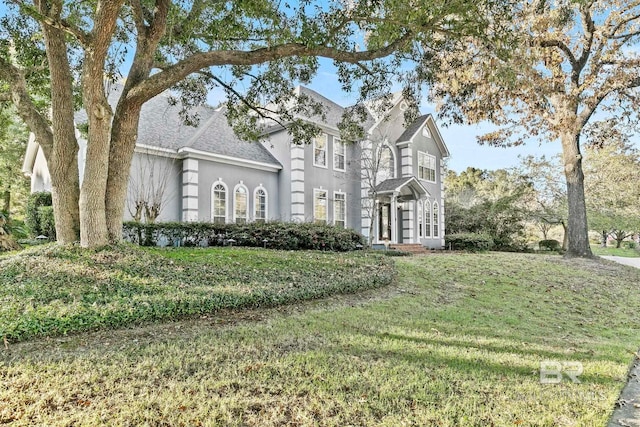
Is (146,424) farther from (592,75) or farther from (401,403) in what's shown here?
(592,75)

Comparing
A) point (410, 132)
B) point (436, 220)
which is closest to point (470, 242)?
point (436, 220)

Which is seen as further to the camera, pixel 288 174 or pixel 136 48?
pixel 288 174

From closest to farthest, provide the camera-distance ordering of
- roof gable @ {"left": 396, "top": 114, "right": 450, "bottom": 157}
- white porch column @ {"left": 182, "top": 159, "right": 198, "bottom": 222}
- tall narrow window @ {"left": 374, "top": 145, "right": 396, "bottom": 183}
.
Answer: white porch column @ {"left": 182, "top": 159, "right": 198, "bottom": 222} → tall narrow window @ {"left": 374, "top": 145, "right": 396, "bottom": 183} → roof gable @ {"left": 396, "top": 114, "right": 450, "bottom": 157}

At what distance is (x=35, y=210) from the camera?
43.6ft

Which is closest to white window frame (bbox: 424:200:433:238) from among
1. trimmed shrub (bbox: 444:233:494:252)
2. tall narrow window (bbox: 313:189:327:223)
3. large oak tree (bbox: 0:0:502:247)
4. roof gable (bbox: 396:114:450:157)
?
trimmed shrub (bbox: 444:233:494:252)

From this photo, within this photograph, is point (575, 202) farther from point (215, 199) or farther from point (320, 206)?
point (215, 199)

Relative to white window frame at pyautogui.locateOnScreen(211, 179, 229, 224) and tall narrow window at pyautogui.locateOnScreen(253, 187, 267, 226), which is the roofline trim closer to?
white window frame at pyautogui.locateOnScreen(211, 179, 229, 224)

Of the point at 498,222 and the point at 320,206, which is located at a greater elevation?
the point at 320,206

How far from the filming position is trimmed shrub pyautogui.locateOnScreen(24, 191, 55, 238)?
523 inches

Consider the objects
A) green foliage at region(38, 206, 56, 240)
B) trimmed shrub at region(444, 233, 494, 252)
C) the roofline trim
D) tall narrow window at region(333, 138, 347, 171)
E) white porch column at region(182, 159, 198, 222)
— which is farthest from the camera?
trimmed shrub at region(444, 233, 494, 252)

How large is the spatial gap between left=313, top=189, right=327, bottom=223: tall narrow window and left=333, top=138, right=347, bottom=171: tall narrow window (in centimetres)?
165

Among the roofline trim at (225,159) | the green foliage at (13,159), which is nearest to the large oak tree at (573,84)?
the roofline trim at (225,159)

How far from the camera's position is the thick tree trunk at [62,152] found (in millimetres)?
A: 7938

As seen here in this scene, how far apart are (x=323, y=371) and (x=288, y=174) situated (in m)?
14.2
